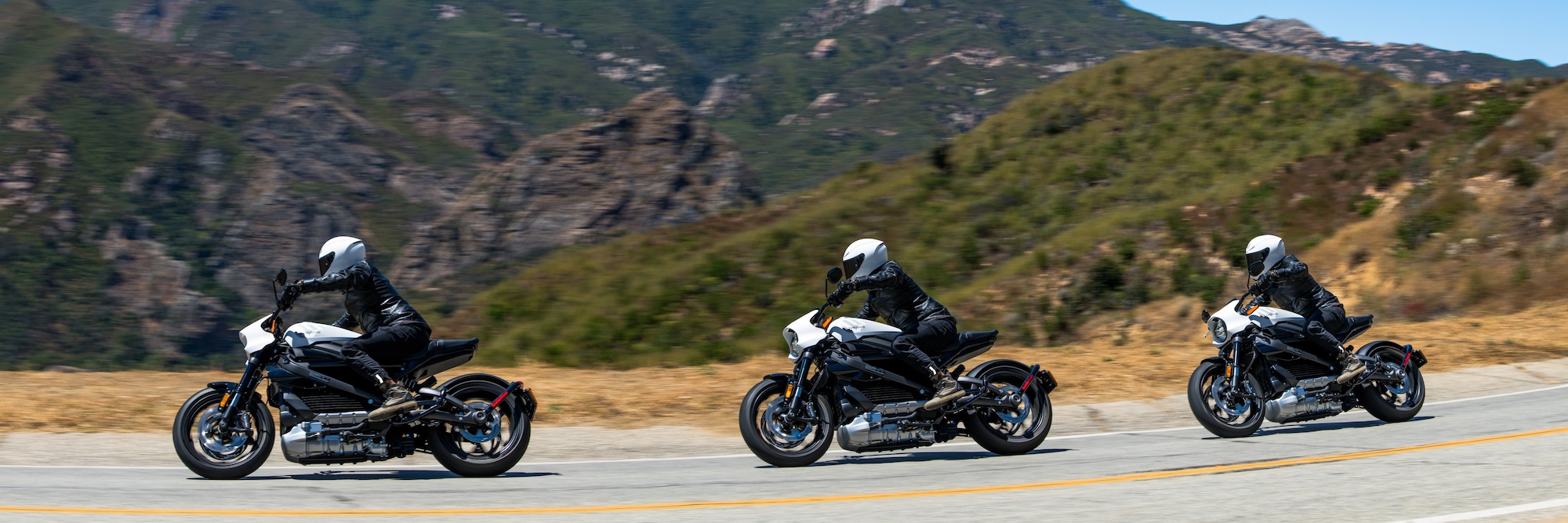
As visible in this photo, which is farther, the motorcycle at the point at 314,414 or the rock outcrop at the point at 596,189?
the rock outcrop at the point at 596,189

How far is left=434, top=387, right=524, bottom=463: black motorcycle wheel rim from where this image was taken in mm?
9688

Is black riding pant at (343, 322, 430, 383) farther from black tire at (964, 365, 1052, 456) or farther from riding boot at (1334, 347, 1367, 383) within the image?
riding boot at (1334, 347, 1367, 383)

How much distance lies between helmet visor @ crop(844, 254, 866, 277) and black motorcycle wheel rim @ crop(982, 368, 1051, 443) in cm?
137

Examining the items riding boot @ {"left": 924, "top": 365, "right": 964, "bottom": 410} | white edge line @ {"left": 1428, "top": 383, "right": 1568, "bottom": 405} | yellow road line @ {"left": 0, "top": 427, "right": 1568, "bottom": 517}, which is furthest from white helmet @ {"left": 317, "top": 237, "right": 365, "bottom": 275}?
white edge line @ {"left": 1428, "top": 383, "right": 1568, "bottom": 405}

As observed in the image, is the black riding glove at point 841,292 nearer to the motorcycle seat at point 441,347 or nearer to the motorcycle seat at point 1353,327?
the motorcycle seat at point 441,347

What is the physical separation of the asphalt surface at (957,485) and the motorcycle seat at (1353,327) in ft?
3.80

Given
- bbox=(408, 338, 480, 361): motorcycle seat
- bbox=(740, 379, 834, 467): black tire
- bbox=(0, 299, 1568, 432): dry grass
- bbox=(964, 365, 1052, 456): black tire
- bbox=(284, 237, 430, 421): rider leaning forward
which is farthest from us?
bbox=(0, 299, 1568, 432): dry grass

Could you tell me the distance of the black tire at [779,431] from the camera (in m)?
9.92

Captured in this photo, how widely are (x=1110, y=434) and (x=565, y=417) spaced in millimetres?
5289

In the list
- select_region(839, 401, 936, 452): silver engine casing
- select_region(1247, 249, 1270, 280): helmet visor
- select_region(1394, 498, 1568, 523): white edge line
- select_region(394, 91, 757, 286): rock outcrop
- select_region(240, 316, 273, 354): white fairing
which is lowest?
select_region(1394, 498, 1568, 523): white edge line

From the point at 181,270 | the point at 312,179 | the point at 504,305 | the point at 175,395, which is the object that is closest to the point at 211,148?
the point at 312,179

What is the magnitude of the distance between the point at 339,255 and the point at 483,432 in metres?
1.63

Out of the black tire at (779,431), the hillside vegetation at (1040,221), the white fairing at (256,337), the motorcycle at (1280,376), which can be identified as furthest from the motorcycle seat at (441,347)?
the hillside vegetation at (1040,221)

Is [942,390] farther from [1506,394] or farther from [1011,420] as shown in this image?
[1506,394]
